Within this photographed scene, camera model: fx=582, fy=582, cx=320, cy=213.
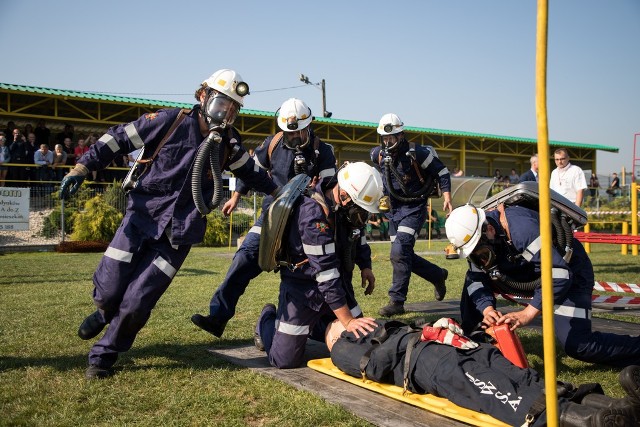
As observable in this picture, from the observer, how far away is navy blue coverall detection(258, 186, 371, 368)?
14.0 feet

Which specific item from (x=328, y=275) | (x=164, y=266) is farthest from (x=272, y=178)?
(x=328, y=275)

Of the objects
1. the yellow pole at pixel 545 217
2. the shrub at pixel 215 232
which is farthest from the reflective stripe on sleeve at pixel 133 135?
the shrub at pixel 215 232

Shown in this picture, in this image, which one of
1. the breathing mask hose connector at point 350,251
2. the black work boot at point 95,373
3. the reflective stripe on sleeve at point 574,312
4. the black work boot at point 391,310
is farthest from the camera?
the black work boot at point 391,310

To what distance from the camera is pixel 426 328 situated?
3.83m

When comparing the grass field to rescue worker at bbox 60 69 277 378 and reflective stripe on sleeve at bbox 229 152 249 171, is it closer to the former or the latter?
rescue worker at bbox 60 69 277 378

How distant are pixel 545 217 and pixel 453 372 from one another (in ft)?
5.16

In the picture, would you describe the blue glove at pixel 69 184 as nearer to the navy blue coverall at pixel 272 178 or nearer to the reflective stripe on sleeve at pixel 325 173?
the navy blue coverall at pixel 272 178

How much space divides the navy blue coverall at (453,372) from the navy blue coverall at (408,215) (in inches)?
115

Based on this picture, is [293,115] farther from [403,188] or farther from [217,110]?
[403,188]

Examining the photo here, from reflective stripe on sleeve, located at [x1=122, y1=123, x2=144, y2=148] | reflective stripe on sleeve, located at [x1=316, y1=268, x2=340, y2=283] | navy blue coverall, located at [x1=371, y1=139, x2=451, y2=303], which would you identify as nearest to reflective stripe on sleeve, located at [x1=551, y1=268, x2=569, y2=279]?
reflective stripe on sleeve, located at [x1=316, y1=268, x2=340, y2=283]

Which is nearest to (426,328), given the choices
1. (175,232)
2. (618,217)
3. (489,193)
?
(175,232)

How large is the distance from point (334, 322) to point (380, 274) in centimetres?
600

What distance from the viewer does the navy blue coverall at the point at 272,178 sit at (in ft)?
17.7

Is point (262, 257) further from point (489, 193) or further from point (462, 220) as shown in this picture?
point (489, 193)
